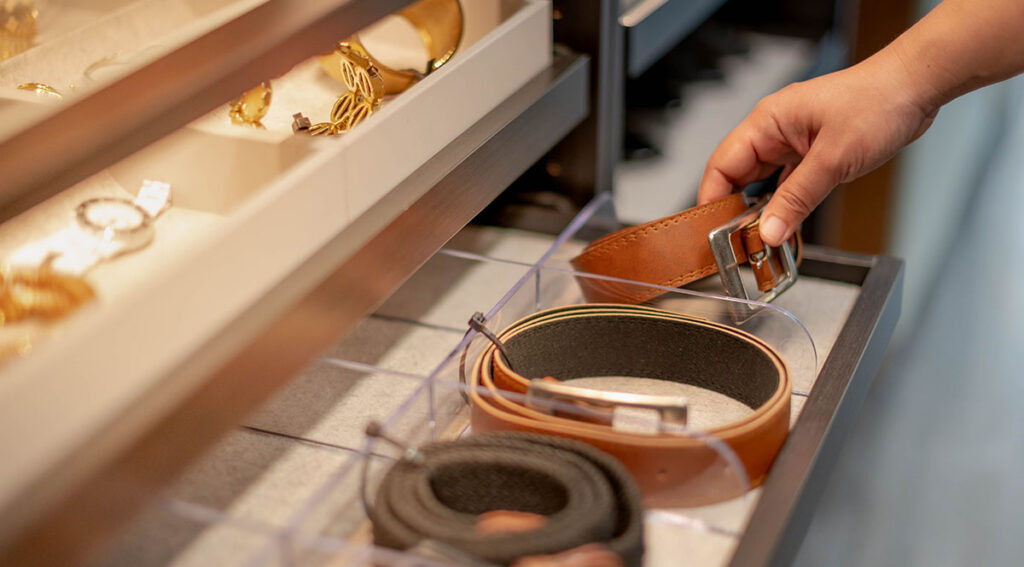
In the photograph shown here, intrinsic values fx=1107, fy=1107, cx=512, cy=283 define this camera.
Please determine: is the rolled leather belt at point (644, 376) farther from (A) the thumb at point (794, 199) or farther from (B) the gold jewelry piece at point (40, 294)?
(B) the gold jewelry piece at point (40, 294)

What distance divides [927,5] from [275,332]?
162 cm

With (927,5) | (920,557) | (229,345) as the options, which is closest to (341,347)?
(229,345)

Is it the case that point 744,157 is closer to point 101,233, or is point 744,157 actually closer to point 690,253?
point 690,253

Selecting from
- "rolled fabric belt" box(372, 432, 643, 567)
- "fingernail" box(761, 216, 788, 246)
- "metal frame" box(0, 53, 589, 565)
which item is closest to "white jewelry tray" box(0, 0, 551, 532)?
"metal frame" box(0, 53, 589, 565)

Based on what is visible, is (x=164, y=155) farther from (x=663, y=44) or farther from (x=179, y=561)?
(x=663, y=44)

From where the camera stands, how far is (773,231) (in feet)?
2.73

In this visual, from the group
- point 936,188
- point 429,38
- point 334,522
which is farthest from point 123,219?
point 936,188

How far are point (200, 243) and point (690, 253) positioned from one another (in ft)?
1.34

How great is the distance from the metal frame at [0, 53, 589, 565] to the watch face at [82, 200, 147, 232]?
0.11 m

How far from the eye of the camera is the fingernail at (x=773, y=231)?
0.83 m

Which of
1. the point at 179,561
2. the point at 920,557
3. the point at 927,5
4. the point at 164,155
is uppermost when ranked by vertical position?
the point at 164,155

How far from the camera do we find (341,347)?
0.88m

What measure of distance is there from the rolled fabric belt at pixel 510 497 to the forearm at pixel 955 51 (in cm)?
46

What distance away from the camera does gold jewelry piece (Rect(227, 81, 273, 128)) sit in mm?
746
